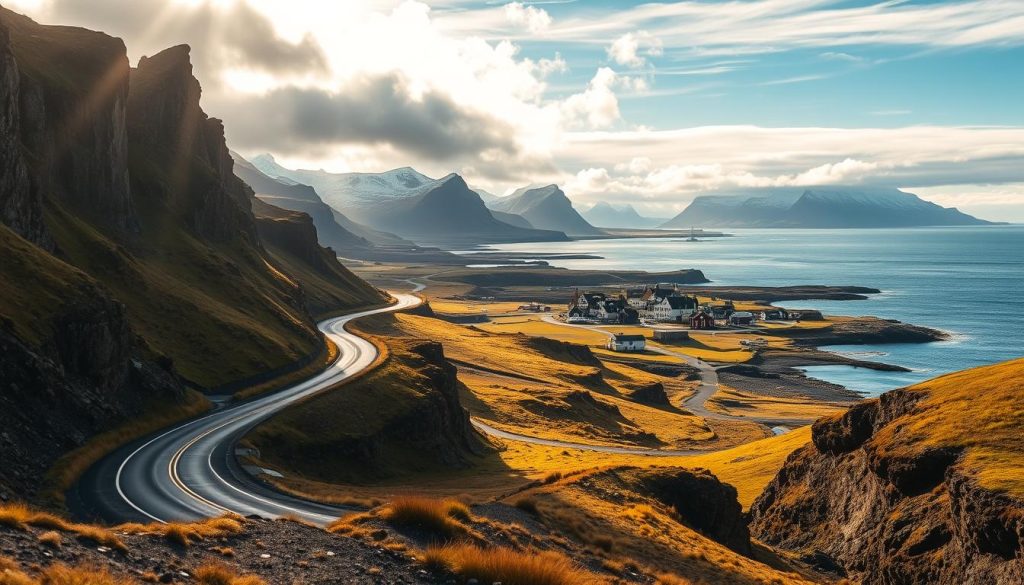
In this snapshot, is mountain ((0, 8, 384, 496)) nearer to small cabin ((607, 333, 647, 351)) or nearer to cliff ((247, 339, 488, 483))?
cliff ((247, 339, 488, 483))

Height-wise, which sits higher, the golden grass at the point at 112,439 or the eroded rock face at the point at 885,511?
the golden grass at the point at 112,439

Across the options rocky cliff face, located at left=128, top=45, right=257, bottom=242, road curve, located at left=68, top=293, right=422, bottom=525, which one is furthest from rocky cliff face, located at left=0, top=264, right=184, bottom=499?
rocky cliff face, located at left=128, top=45, right=257, bottom=242

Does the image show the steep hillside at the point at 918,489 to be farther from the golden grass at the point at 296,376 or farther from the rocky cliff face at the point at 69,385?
the golden grass at the point at 296,376

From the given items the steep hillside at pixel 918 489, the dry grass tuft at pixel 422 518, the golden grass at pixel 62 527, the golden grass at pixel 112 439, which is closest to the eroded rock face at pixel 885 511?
the steep hillside at pixel 918 489

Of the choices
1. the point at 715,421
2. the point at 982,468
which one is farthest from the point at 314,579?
the point at 715,421

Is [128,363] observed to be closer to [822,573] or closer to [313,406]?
[313,406]

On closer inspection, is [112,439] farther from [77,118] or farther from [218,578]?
[77,118]
